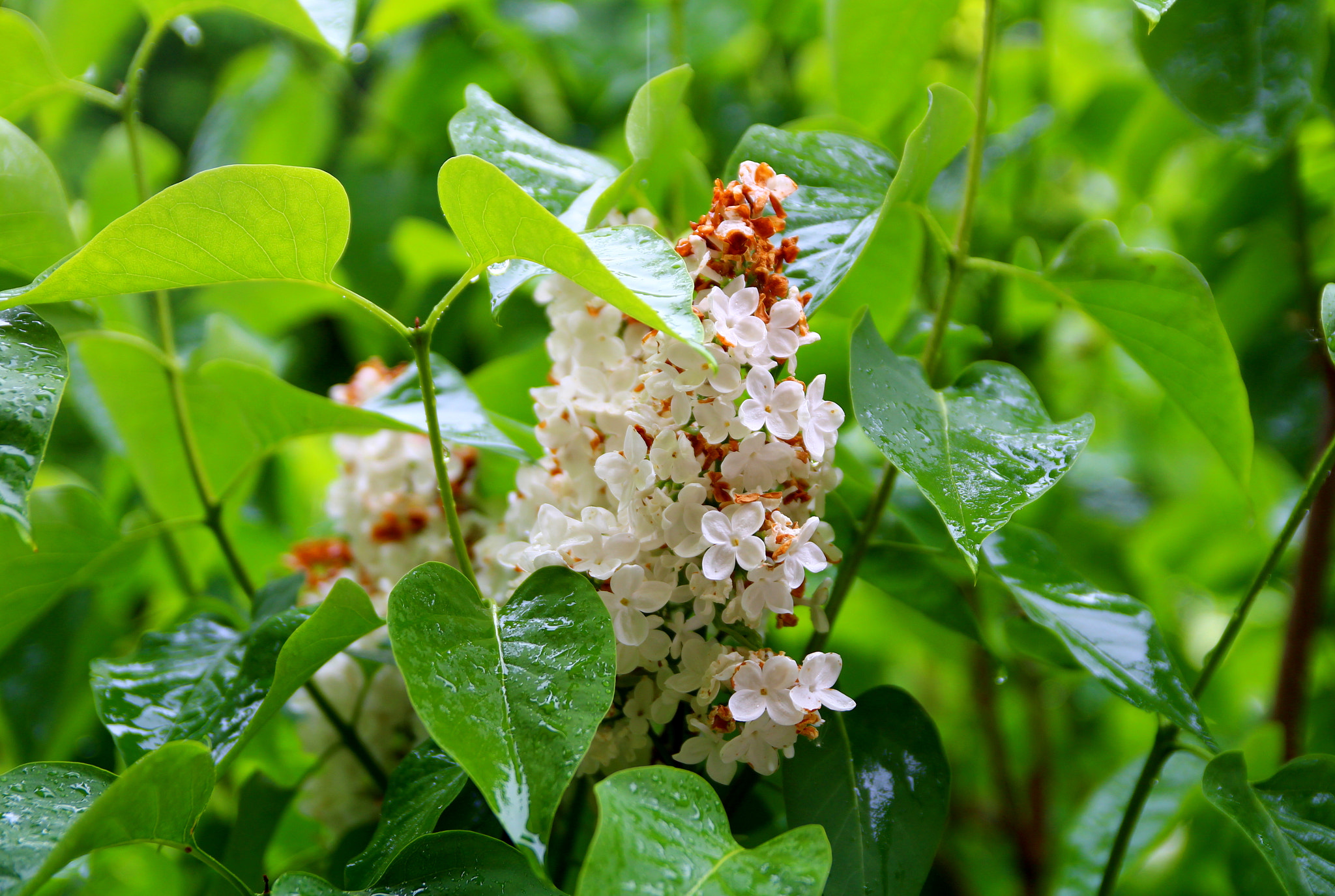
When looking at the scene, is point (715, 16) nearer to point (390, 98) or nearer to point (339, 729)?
point (390, 98)

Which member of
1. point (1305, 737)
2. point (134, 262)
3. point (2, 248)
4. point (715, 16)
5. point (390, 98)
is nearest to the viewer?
point (134, 262)

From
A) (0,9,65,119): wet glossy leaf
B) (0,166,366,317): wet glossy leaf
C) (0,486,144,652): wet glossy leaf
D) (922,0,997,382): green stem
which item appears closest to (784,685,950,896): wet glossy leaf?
(922,0,997,382): green stem

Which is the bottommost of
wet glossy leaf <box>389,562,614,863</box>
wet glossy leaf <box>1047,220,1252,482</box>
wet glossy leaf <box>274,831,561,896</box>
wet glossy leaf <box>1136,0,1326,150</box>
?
wet glossy leaf <box>274,831,561,896</box>

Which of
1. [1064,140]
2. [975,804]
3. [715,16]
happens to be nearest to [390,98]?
[715,16]

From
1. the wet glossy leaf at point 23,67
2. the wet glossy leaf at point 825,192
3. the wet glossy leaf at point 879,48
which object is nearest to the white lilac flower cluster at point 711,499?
the wet glossy leaf at point 825,192

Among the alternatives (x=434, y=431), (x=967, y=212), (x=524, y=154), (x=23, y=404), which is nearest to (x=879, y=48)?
(x=967, y=212)

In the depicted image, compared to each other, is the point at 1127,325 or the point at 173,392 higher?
the point at 1127,325

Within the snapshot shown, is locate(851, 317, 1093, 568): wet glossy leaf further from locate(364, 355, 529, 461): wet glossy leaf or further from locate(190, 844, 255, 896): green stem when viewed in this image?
locate(190, 844, 255, 896): green stem
